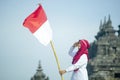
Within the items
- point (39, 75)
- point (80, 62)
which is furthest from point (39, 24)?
point (39, 75)

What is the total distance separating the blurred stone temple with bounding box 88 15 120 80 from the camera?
45.8 metres

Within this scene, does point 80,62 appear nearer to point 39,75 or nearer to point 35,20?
point 35,20

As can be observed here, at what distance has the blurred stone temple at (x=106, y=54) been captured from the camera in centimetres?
4575

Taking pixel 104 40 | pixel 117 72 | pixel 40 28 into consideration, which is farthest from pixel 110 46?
pixel 40 28

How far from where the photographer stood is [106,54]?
2132 inches

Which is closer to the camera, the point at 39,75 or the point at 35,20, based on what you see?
the point at 35,20

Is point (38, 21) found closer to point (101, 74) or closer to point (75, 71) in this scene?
point (75, 71)

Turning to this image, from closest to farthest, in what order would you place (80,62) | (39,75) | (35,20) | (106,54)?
1. (80,62)
2. (35,20)
3. (39,75)
4. (106,54)

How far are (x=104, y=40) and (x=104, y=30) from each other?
220 centimetres

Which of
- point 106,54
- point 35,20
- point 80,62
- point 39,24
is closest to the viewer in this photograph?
point 80,62

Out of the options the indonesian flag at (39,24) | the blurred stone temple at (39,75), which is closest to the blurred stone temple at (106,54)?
the blurred stone temple at (39,75)

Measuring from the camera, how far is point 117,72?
45906mm

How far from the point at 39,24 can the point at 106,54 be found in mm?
44789

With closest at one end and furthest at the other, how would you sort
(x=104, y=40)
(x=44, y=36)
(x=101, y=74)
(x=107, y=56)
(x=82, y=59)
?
(x=82, y=59) → (x=44, y=36) → (x=101, y=74) → (x=107, y=56) → (x=104, y=40)
